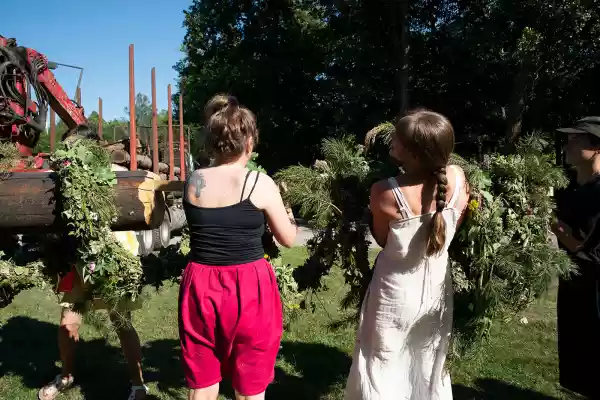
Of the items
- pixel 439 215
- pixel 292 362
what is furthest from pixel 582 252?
pixel 292 362

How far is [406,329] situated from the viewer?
6.75 feet

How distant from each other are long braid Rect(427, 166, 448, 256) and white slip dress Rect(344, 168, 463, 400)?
0.31 ft

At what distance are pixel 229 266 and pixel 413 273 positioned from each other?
76cm

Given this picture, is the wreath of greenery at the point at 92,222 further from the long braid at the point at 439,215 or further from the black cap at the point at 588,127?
the black cap at the point at 588,127

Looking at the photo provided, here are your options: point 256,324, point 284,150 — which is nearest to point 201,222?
point 256,324

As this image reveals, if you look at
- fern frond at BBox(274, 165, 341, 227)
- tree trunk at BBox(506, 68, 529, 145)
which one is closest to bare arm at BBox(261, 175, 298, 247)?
fern frond at BBox(274, 165, 341, 227)

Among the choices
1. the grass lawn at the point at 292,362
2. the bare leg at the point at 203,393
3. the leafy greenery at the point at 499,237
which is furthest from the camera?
the grass lawn at the point at 292,362

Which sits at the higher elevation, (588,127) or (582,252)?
(588,127)

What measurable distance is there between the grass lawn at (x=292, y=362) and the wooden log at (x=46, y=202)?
2.57 ft

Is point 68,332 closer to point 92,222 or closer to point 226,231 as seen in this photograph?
point 92,222

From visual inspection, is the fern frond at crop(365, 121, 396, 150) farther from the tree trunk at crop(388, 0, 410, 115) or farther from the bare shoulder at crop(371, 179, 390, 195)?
the tree trunk at crop(388, 0, 410, 115)

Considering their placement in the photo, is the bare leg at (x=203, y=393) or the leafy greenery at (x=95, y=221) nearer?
the bare leg at (x=203, y=393)

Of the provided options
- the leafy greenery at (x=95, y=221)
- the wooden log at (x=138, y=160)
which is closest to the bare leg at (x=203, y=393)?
the leafy greenery at (x=95, y=221)

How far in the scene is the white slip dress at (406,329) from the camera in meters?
2.00
